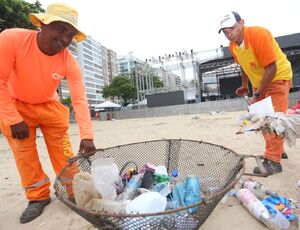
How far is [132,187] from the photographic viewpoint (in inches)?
83.0

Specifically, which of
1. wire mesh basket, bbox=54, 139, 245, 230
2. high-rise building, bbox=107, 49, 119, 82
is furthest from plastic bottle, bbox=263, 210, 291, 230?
high-rise building, bbox=107, 49, 119, 82

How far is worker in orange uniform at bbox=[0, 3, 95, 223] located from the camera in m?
2.32

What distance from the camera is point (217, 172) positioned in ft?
8.51

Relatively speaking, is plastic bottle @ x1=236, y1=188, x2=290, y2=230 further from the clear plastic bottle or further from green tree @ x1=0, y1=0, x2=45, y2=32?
green tree @ x1=0, y1=0, x2=45, y2=32

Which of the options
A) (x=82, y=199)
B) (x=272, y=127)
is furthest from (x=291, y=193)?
(x=82, y=199)

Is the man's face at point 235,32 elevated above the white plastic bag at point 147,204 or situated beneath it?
elevated above

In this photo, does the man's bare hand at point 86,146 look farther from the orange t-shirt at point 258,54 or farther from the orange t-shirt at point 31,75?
the orange t-shirt at point 258,54

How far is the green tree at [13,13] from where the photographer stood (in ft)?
47.6

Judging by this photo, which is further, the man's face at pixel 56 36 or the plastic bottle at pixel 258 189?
the plastic bottle at pixel 258 189

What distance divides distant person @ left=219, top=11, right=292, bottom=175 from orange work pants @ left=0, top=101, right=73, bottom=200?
1.92m

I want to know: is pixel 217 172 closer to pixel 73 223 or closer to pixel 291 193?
pixel 291 193

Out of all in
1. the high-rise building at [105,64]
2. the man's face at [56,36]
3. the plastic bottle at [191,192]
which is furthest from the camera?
the high-rise building at [105,64]

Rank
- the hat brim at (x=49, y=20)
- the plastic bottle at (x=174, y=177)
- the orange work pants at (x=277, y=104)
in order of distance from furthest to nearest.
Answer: the orange work pants at (x=277, y=104) → the plastic bottle at (x=174, y=177) → the hat brim at (x=49, y=20)

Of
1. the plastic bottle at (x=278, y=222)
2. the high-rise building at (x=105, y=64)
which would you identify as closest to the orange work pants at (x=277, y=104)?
the plastic bottle at (x=278, y=222)
